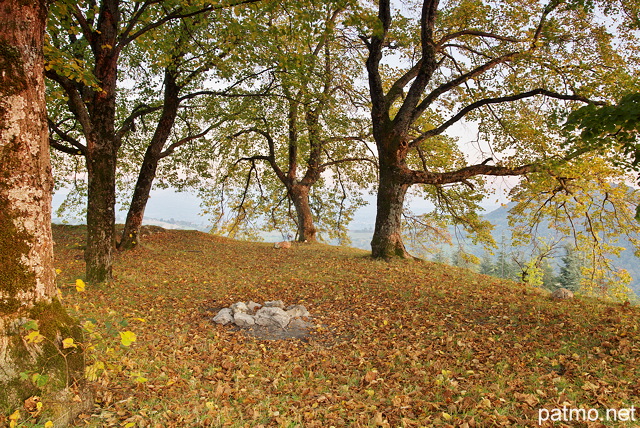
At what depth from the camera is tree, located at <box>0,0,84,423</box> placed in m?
3.48

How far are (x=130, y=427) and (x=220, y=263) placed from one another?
10473 millimetres

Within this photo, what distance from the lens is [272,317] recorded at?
299 inches

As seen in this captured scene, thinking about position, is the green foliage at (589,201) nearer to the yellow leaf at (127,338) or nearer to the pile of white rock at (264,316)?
the pile of white rock at (264,316)

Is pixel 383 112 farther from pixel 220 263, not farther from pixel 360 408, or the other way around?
pixel 360 408

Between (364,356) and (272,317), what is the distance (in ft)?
7.73

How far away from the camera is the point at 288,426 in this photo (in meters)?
4.01

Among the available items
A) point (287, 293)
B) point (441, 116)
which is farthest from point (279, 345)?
point (441, 116)

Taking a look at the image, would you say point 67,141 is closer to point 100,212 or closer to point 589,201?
point 100,212

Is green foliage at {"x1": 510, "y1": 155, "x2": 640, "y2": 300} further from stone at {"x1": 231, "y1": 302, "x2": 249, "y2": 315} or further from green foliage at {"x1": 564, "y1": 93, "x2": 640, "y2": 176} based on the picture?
stone at {"x1": 231, "y1": 302, "x2": 249, "y2": 315}

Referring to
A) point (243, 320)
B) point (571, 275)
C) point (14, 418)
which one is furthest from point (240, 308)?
point (571, 275)

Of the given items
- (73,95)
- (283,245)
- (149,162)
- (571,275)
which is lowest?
(571,275)

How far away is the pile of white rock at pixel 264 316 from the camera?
7477 mm

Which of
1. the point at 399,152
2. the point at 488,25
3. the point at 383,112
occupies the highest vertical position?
the point at 488,25

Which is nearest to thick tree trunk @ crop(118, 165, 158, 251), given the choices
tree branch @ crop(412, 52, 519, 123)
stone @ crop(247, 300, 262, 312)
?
stone @ crop(247, 300, 262, 312)
